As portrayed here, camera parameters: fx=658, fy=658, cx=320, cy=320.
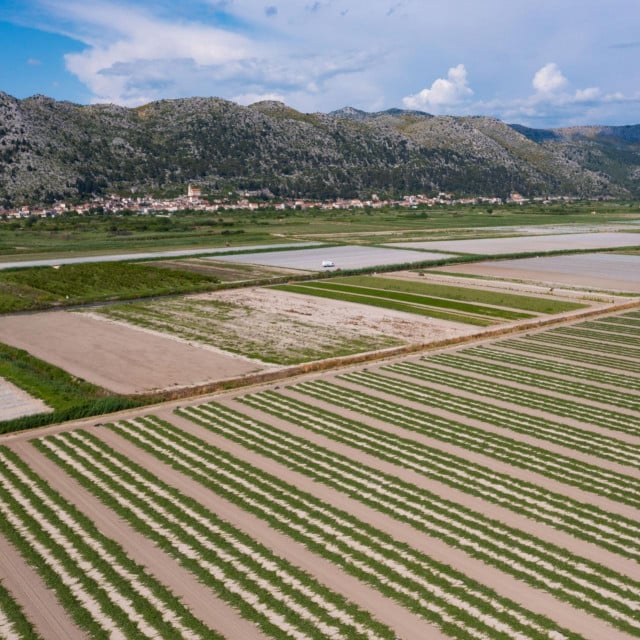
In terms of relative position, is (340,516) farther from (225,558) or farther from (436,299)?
(436,299)

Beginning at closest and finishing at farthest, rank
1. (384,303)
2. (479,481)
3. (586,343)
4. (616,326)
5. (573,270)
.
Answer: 1. (479,481)
2. (586,343)
3. (616,326)
4. (384,303)
5. (573,270)

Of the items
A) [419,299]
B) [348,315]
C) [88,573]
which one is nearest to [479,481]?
[88,573]

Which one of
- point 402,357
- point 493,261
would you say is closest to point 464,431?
point 402,357

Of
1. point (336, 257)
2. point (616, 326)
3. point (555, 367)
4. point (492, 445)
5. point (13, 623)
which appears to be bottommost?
point (616, 326)

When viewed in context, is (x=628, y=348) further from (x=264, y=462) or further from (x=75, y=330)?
(x=75, y=330)

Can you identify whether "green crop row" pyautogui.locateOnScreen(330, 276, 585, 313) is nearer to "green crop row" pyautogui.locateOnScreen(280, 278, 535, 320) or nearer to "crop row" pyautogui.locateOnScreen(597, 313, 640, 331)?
"green crop row" pyautogui.locateOnScreen(280, 278, 535, 320)

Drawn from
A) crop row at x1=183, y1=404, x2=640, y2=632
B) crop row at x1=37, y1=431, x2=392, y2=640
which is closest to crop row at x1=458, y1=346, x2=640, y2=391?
crop row at x1=183, y1=404, x2=640, y2=632
